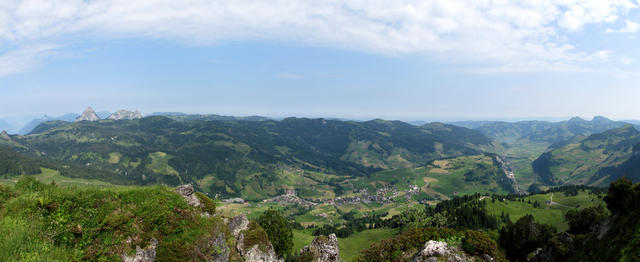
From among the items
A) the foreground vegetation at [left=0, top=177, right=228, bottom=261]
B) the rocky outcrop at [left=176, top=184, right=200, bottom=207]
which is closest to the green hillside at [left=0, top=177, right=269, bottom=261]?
the foreground vegetation at [left=0, top=177, right=228, bottom=261]

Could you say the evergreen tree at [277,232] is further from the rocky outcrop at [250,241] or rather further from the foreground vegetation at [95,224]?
the foreground vegetation at [95,224]

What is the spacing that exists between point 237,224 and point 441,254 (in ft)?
87.0

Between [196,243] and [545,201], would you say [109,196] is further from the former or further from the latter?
[545,201]

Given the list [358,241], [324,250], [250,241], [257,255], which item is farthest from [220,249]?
[358,241]

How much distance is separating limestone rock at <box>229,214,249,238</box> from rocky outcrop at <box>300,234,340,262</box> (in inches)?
452

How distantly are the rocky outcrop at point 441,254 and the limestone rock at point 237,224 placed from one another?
917 inches

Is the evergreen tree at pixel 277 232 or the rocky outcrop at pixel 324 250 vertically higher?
the rocky outcrop at pixel 324 250

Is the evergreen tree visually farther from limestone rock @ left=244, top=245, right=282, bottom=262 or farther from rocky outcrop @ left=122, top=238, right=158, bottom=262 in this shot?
rocky outcrop @ left=122, top=238, right=158, bottom=262

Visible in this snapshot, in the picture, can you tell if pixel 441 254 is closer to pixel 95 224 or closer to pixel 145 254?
pixel 145 254

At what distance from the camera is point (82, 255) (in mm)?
20328

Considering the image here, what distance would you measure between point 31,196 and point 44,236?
15.4ft

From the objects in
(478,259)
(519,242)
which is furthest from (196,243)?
(519,242)

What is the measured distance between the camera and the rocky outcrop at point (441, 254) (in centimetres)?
2390

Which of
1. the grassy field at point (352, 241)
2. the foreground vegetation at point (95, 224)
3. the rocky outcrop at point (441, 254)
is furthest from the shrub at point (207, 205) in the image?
the grassy field at point (352, 241)
